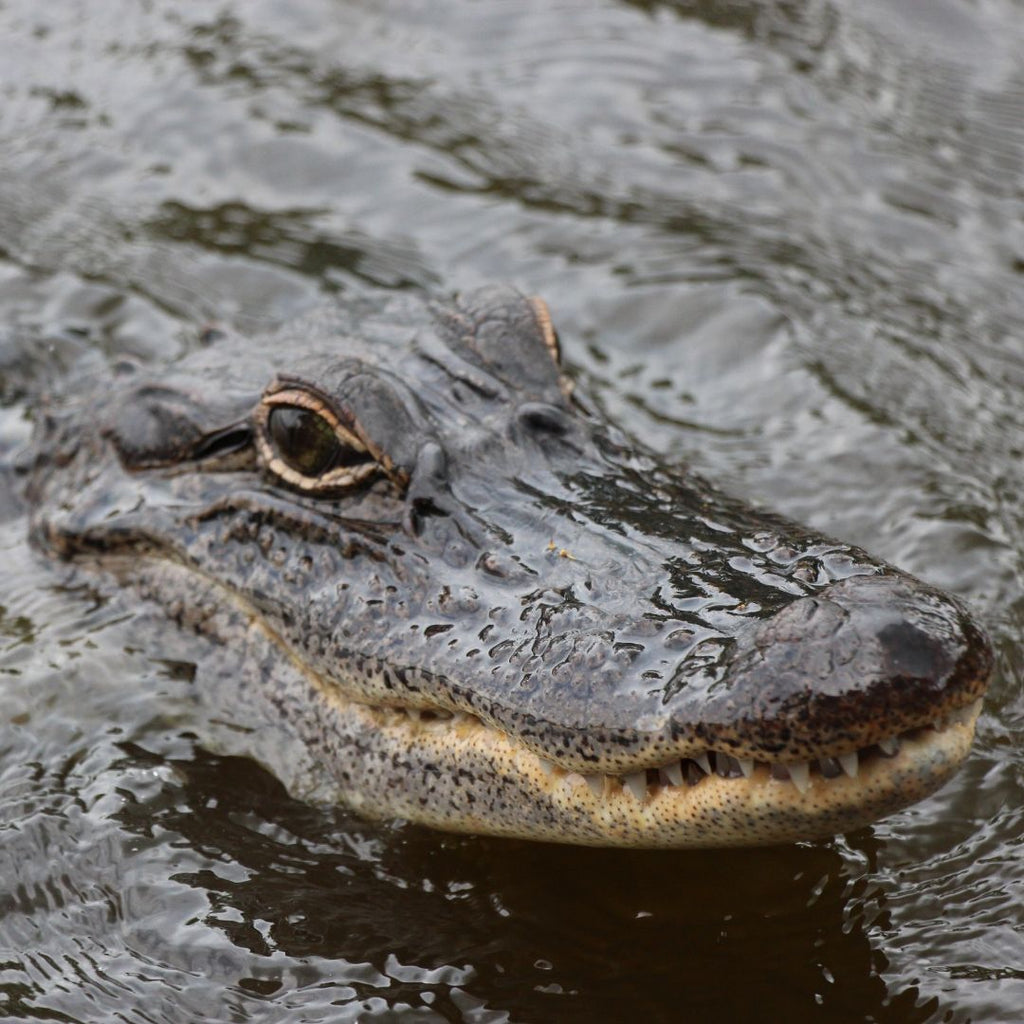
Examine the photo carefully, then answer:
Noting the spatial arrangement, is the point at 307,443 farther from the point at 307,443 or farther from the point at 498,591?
the point at 498,591

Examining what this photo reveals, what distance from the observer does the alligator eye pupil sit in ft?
15.1

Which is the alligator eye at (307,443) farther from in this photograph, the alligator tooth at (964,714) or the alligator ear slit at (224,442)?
the alligator tooth at (964,714)

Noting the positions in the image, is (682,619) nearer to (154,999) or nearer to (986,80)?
(154,999)

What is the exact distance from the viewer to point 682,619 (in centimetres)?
351

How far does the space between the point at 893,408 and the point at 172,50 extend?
5.52 m

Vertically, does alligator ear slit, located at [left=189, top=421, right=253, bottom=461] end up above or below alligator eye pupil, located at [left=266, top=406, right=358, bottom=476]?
below

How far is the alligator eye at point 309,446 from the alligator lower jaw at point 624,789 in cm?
71

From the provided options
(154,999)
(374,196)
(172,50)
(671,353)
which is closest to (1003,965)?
(154,999)

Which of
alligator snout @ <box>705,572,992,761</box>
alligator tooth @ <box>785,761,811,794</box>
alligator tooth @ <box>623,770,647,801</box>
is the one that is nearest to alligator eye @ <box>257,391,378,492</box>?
alligator tooth @ <box>623,770,647,801</box>

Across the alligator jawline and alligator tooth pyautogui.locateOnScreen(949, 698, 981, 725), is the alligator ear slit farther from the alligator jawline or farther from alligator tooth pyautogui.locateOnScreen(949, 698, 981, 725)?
alligator tooth pyautogui.locateOnScreen(949, 698, 981, 725)

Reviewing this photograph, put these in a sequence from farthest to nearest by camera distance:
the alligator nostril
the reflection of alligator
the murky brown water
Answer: the alligator nostril, the murky brown water, the reflection of alligator

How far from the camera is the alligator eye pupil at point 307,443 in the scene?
4594 millimetres

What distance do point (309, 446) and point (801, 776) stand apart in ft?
6.93

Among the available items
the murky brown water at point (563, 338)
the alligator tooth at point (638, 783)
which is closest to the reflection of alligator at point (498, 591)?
the alligator tooth at point (638, 783)
